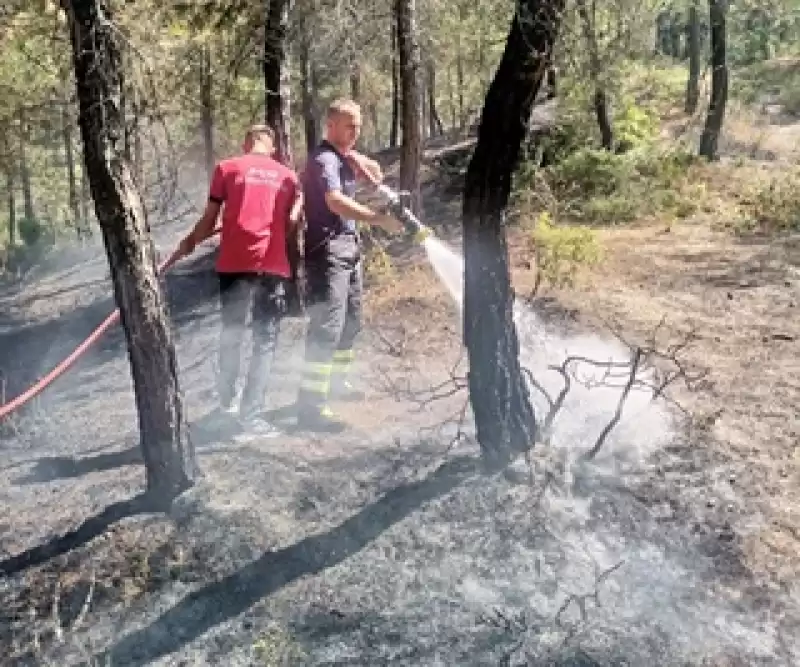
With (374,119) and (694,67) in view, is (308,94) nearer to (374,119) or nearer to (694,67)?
(374,119)

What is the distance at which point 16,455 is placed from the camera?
19.6 feet

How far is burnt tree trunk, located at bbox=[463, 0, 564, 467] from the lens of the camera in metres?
4.12

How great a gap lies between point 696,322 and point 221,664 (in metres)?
5.55

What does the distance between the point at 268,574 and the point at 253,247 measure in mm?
2179

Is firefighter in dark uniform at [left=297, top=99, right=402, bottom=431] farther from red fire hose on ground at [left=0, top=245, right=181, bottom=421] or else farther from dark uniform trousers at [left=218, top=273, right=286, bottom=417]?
red fire hose on ground at [left=0, top=245, right=181, bottom=421]

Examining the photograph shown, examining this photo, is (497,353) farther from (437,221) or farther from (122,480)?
(437,221)

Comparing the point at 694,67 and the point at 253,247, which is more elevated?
the point at 694,67

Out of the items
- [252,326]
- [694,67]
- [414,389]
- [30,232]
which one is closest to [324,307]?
[252,326]

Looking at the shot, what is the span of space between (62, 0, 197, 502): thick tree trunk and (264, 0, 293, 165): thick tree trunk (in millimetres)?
4754

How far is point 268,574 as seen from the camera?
160 inches

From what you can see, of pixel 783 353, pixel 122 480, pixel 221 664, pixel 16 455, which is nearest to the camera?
pixel 221 664

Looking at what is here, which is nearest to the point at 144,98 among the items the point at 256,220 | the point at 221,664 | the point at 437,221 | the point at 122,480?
the point at 256,220

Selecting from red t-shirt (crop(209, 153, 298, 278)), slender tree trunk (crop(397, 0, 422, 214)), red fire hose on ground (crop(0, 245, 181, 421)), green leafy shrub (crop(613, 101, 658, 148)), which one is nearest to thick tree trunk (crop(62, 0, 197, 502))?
red fire hose on ground (crop(0, 245, 181, 421))

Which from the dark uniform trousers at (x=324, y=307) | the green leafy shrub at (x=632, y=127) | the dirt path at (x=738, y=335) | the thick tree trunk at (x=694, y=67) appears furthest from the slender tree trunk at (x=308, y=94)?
the dark uniform trousers at (x=324, y=307)
